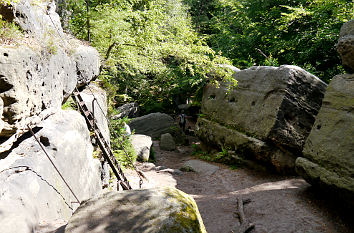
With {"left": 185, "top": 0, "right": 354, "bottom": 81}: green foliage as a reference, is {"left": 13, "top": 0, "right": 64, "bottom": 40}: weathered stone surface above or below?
below

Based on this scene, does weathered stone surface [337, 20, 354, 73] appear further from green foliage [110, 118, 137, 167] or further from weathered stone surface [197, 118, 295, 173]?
green foliage [110, 118, 137, 167]

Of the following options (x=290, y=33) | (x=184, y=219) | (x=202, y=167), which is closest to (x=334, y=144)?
(x=184, y=219)

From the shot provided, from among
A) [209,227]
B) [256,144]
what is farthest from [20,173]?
[256,144]

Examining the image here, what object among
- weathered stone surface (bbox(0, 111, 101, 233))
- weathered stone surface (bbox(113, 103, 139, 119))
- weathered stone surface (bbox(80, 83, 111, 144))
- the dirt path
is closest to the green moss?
weathered stone surface (bbox(0, 111, 101, 233))

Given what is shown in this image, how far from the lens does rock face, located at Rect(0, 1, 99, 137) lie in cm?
356

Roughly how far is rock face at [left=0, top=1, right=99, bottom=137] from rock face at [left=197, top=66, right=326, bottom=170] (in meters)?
8.27

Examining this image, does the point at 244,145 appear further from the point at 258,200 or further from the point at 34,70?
the point at 34,70

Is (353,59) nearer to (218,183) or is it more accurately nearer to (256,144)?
(256,144)

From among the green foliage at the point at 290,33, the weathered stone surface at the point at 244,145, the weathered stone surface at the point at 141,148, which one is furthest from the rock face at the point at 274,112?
the weathered stone surface at the point at 141,148

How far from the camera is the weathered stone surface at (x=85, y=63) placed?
724 cm

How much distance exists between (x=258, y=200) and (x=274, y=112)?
424 cm

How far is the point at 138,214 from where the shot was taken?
3104 millimetres

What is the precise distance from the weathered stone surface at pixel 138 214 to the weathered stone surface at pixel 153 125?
1546cm

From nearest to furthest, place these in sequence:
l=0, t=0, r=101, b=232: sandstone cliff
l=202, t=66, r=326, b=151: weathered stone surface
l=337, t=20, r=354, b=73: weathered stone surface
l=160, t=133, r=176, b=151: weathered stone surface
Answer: l=0, t=0, r=101, b=232: sandstone cliff → l=337, t=20, r=354, b=73: weathered stone surface → l=202, t=66, r=326, b=151: weathered stone surface → l=160, t=133, r=176, b=151: weathered stone surface
